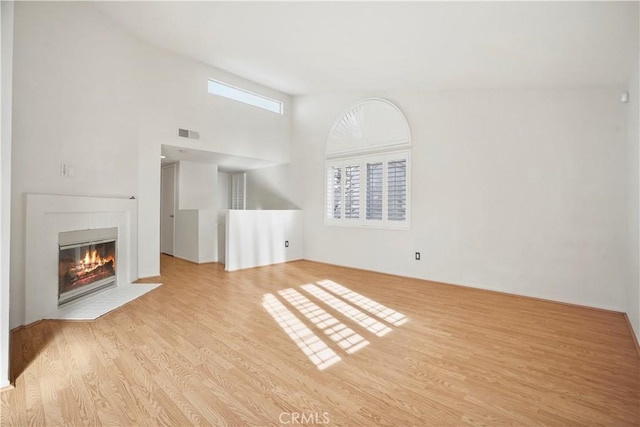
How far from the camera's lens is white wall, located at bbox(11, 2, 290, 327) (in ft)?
9.78

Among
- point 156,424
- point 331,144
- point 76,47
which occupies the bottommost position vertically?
point 156,424

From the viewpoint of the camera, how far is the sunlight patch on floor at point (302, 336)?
2217 mm

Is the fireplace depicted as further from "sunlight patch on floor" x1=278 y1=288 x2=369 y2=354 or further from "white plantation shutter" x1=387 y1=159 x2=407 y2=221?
"white plantation shutter" x1=387 y1=159 x2=407 y2=221

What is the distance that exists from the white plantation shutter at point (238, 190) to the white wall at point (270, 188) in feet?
0.54

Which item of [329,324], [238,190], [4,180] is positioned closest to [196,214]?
[238,190]

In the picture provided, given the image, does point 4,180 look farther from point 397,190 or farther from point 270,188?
point 270,188

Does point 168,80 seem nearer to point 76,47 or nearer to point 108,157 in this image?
point 76,47

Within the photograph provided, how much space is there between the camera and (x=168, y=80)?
4.67 metres

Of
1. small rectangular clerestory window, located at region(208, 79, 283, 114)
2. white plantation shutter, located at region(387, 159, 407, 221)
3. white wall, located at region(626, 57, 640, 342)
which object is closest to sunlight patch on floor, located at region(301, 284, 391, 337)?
white plantation shutter, located at region(387, 159, 407, 221)

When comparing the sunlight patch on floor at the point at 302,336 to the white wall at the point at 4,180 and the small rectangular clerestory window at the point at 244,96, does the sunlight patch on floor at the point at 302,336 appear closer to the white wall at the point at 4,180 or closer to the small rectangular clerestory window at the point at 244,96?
the white wall at the point at 4,180

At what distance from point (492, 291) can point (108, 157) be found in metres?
5.32

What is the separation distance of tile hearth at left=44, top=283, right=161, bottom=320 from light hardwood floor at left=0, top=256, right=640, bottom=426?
154 millimetres

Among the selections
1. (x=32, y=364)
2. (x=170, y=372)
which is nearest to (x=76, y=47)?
(x=32, y=364)

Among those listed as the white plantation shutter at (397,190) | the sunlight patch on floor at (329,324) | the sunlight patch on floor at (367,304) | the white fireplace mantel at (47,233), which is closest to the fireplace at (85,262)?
the white fireplace mantel at (47,233)
